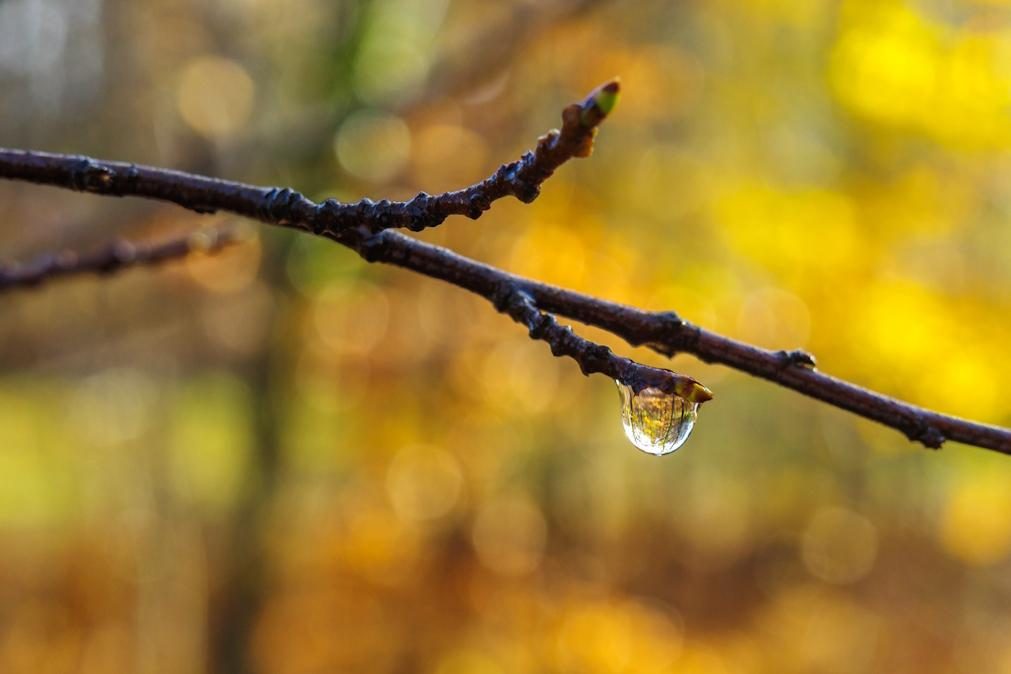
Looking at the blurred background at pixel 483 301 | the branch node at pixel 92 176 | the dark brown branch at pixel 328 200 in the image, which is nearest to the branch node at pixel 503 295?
the dark brown branch at pixel 328 200

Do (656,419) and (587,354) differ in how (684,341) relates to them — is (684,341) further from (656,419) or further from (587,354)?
(587,354)

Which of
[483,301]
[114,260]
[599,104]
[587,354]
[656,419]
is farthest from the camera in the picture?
[483,301]

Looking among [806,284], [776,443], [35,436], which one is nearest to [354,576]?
[806,284]

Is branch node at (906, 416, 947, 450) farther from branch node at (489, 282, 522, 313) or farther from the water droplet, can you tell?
branch node at (489, 282, 522, 313)

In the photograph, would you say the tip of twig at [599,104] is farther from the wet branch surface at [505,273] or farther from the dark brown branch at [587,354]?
the dark brown branch at [587,354]

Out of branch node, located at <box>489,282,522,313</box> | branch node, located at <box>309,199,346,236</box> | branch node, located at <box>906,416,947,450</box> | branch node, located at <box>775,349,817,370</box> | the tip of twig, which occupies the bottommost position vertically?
branch node, located at <box>906,416,947,450</box>

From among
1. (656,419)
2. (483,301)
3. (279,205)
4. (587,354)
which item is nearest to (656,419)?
(656,419)

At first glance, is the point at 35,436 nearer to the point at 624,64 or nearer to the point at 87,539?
the point at 87,539

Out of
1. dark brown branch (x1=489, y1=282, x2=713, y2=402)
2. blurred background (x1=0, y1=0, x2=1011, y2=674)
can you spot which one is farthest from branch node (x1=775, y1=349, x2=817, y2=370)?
blurred background (x1=0, y1=0, x2=1011, y2=674)
